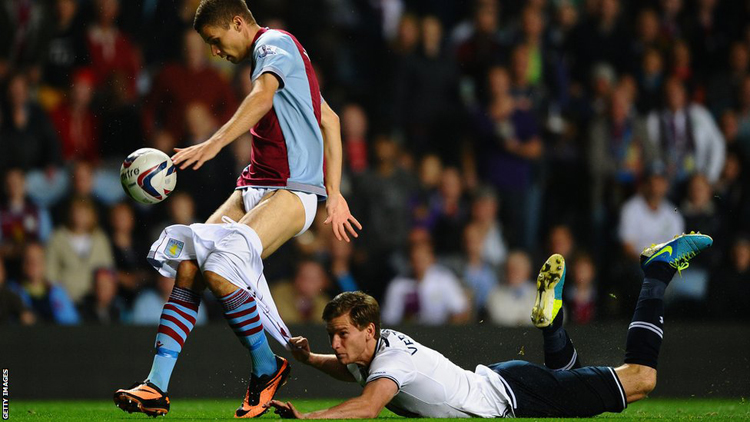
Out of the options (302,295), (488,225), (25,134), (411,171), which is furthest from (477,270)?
(25,134)

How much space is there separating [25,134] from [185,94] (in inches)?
55.8

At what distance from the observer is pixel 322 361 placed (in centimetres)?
573

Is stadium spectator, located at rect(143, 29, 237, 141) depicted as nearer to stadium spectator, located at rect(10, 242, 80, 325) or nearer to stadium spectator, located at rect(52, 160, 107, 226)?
stadium spectator, located at rect(52, 160, 107, 226)

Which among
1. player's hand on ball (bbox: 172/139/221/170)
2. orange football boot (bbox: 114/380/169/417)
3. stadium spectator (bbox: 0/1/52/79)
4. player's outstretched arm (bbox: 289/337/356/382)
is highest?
stadium spectator (bbox: 0/1/52/79)

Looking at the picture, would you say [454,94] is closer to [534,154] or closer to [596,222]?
[534,154]

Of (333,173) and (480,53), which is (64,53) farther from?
(333,173)

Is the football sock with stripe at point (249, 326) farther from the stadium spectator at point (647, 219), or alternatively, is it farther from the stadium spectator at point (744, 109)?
the stadium spectator at point (744, 109)

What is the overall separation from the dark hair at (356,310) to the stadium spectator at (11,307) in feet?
13.8

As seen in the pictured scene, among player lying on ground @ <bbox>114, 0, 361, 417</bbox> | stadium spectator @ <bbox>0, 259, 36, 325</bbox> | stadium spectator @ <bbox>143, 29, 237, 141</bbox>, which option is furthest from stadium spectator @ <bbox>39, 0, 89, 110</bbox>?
player lying on ground @ <bbox>114, 0, 361, 417</bbox>

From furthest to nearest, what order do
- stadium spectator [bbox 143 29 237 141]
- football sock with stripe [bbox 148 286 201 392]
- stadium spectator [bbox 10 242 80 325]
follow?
stadium spectator [bbox 143 29 237 141] < stadium spectator [bbox 10 242 80 325] < football sock with stripe [bbox 148 286 201 392]

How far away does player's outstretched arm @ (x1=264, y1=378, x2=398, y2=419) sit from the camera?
492 centimetres

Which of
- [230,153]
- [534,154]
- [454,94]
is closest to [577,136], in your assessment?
[534,154]

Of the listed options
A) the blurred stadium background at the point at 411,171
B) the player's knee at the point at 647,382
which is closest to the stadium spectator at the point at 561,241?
the blurred stadium background at the point at 411,171

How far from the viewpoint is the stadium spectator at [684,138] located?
34.1 feet
